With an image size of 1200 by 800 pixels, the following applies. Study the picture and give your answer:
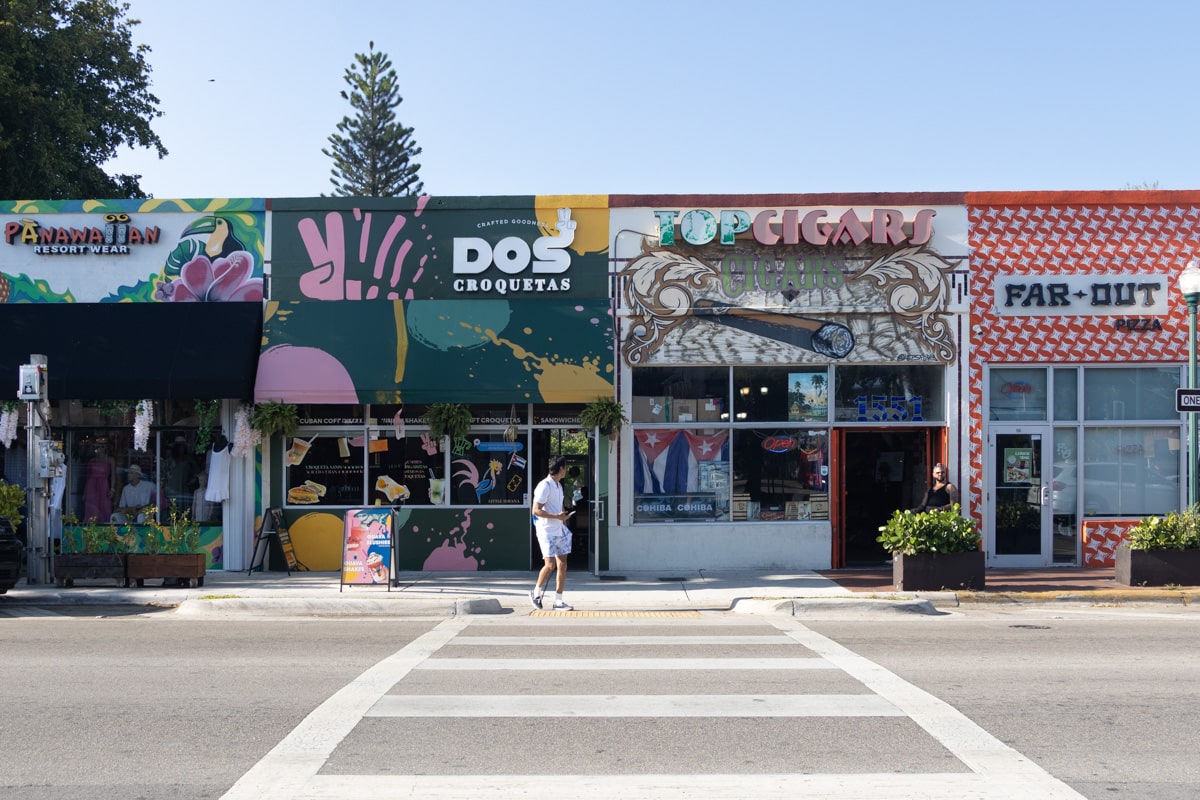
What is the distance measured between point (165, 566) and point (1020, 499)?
12.9 meters

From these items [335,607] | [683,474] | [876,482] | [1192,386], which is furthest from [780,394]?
[335,607]

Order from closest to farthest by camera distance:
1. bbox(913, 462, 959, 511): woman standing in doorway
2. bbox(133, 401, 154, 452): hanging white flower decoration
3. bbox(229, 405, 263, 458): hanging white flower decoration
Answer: bbox(913, 462, 959, 511): woman standing in doorway < bbox(133, 401, 154, 452): hanging white flower decoration < bbox(229, 405, 263, 458): hanging white flower decoration

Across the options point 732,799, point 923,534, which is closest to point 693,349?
point 923,534

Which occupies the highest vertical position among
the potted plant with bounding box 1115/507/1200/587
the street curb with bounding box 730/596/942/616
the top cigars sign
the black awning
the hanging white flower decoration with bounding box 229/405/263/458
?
the top cigars sign

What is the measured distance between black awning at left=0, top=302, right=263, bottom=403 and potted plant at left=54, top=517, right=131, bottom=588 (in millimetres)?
2075

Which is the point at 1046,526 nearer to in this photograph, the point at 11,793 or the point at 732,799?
the point at 732,799

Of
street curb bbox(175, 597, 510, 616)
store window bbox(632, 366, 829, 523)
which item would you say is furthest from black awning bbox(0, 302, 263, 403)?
store window bbox(632, 366, 829, 523)

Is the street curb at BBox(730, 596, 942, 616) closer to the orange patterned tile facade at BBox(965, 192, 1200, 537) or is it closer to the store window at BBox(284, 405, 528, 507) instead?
the orange patterned tile facade at BBox(965, 192, 1200, 537)

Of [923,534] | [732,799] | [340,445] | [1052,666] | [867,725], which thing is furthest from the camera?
[340,445]

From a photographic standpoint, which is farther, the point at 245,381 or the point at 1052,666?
the point at 245,381

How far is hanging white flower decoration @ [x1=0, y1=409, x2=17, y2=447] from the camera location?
1529 cm

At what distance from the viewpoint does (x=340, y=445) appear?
16078 millimetres

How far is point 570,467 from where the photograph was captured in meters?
16.4

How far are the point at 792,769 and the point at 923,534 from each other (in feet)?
28.2
